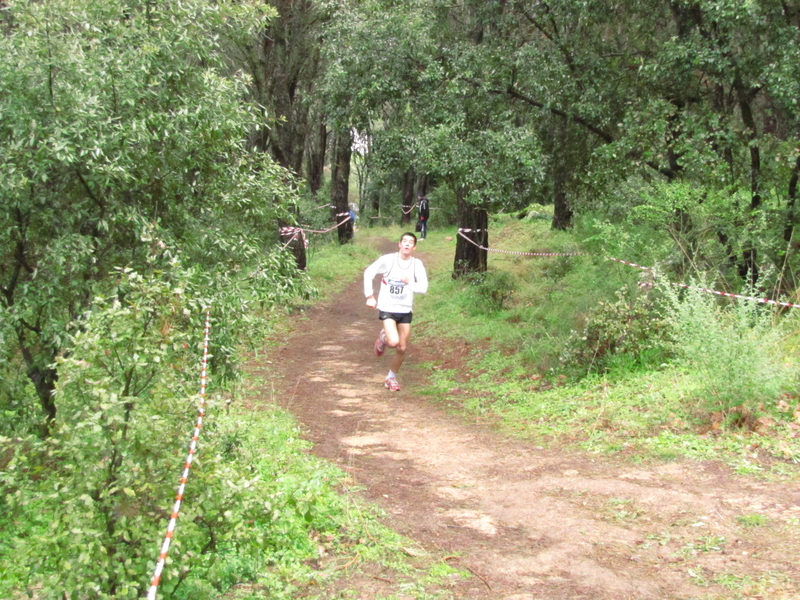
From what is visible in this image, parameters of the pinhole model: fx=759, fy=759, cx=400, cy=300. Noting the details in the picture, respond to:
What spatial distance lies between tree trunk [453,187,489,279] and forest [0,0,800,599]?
4.92 ft

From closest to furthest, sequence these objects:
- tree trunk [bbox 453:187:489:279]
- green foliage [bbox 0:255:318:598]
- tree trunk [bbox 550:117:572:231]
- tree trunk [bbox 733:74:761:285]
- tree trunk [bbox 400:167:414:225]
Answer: green foliage [bbox 0:255:318:598], tree trunk [bbox 733:74:761:285], tree trunk [bbox 550:117:572:231], tree trunk [bbox 453:187:489:279], tree trunk [bbox 400:167:414:225]

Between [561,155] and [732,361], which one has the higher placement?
[561,155]

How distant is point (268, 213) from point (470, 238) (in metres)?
9.83

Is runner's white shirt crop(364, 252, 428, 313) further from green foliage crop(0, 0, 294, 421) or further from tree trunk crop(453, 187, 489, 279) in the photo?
tree trunk crop(453, 187, 489, 279)

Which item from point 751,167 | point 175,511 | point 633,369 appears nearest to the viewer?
point 175,511

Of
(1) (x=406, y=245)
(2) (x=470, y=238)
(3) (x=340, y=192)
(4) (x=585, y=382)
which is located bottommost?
(4) (x=585, y=382)

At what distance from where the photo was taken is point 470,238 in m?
16.2

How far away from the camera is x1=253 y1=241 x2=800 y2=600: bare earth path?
13.2 ft

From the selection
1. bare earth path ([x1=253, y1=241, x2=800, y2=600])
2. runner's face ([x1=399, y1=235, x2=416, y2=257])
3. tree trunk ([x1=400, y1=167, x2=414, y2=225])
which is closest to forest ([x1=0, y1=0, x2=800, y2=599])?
bare earth path ([x1=253, y1=241, x2=800, y2=600])

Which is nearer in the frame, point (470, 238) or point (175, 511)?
point (175, 511)

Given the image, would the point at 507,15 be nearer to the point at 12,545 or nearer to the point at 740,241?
the point at 740,241

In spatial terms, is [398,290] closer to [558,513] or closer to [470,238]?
[558,513]

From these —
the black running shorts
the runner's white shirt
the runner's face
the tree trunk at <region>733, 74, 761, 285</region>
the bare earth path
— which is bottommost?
the bare earth path

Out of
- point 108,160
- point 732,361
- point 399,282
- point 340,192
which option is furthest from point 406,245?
point 340,192
